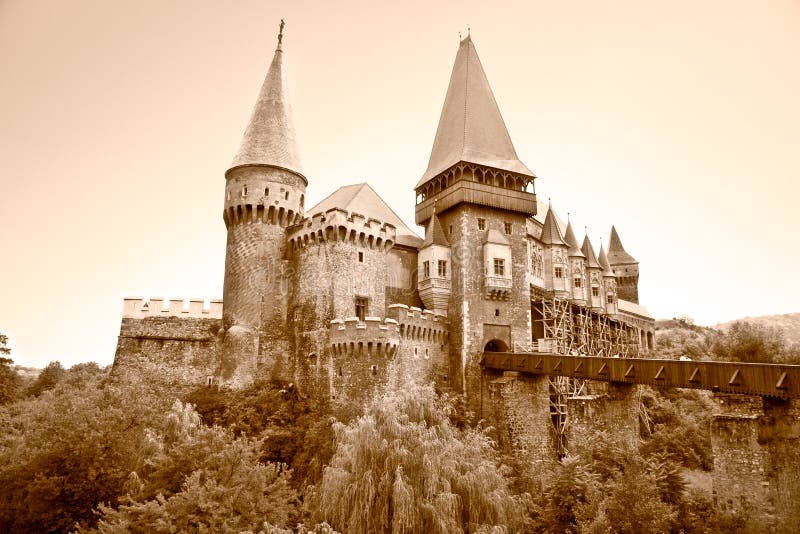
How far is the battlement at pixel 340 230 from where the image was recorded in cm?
3014

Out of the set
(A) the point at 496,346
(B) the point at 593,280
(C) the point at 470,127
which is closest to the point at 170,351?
(A) the point at 496,346

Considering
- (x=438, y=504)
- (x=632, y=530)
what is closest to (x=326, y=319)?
(x=438, y=504)

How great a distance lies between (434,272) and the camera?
107 feet

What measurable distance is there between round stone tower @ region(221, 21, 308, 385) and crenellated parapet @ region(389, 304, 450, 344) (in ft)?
22.3

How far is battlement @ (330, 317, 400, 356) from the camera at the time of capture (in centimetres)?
2729

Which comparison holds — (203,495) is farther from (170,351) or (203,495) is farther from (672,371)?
(672,371)

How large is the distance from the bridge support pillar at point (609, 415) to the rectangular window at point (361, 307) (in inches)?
507

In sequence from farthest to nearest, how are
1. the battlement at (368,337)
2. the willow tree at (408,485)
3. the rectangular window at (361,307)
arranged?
the rectangular window at (361,307) → the battlement at (368,337) → the willow tree at (408,485)

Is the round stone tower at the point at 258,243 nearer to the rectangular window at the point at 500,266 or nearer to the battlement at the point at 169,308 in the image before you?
the battlement at the point at 169,308

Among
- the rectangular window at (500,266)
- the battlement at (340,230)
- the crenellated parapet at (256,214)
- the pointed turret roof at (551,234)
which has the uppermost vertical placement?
the pointed turret roof at (551,234)

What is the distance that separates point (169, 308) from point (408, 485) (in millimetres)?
19389

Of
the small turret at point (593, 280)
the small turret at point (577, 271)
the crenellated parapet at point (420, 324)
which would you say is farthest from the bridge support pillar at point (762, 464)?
the small turret at point (593, 280)

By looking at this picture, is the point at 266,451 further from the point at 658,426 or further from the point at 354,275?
the point at 658,426

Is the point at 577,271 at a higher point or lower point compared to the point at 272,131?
lower
